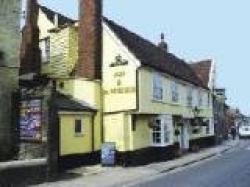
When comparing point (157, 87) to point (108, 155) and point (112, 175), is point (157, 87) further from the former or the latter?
point (112, 175)

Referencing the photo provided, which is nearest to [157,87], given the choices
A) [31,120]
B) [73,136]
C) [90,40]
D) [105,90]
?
[105,90]

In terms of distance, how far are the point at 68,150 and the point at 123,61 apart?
688cm

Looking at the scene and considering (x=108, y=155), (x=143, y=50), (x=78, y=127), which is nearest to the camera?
(x=78, y=127)

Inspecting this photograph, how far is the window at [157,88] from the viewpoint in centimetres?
3488

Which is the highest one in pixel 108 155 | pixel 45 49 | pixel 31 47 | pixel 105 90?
pixel 45 49

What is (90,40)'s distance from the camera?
3328 cm

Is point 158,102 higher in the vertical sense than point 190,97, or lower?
lower

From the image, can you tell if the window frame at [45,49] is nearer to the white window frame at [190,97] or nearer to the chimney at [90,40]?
the chimney at [90,40]

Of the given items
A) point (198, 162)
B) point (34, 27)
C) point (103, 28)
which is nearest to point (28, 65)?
point (34, 27)

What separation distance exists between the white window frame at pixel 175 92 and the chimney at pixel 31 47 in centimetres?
925

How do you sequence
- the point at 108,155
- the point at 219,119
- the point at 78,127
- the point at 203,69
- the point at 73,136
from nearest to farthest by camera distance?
the point at 73,136
the point at 78,127
the point at 108,155
the point at 203,69
the point at 219,119

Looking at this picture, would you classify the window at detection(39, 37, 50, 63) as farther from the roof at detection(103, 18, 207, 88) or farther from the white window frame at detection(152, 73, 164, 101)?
the white window frame at detection(152, 73, 164, 101)

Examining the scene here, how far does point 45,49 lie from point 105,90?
7.10 metres

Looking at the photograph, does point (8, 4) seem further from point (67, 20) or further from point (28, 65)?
point (67, 20)
